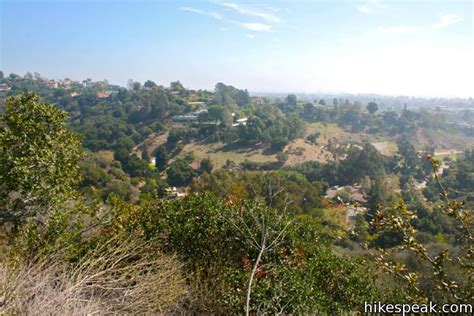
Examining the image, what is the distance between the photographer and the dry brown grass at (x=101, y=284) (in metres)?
4.13

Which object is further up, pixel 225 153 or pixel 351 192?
pixel 225 153

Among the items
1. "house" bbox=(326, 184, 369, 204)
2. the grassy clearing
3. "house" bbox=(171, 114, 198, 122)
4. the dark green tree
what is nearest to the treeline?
"house" bbox=(326, 184, 369, 204)

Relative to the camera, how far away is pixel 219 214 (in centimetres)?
646

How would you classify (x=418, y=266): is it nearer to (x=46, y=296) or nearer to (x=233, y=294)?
(x=233, y=294)

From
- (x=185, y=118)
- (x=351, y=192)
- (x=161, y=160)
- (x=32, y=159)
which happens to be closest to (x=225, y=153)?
(x=161, y=160)

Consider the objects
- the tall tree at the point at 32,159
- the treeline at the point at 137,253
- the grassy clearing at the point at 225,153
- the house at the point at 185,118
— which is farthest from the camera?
the house at the point at 185,118

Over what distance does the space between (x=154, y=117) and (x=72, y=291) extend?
60.6 meters

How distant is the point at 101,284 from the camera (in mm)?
5207

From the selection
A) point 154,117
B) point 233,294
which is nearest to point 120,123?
point 154,117

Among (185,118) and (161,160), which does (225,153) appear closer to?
(161,160)

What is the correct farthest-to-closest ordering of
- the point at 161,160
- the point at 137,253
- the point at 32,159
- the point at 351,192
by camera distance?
the point at 161,160, the point at 351,192, the point at 137,253, the point at 32,159

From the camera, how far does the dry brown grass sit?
4.13m

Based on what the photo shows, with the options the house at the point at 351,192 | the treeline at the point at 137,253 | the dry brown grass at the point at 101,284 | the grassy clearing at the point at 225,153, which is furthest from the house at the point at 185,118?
the dry brown grass at the point at 101,284

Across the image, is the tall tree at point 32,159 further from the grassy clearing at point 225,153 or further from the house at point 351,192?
the grassy clearing at point 225,153
